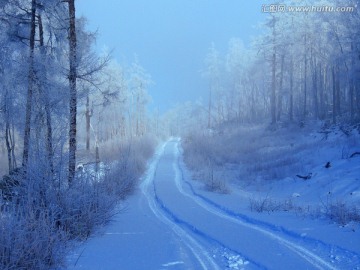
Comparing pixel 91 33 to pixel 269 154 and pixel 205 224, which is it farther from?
pixel 269 154

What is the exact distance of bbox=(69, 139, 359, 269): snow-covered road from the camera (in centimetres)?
547

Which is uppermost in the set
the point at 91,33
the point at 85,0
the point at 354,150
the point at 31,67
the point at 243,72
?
the point at 243,72

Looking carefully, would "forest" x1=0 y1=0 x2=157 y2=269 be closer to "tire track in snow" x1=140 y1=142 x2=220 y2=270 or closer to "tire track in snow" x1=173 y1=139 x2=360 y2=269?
"tire track in snow" x1=140 y1=142 x2=220 y2=270

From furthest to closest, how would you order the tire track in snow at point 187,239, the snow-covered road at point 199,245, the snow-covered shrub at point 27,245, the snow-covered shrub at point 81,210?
the snow-covered shrub at point 81,210, the tire track in snow at point 187,239, the snow-covered road at point 199,245, the snow-covered shrub at point 27,245

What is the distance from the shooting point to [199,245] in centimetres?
670

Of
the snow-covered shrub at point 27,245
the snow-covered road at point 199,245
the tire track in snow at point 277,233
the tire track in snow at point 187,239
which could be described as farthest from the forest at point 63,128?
the tire track in snow at point 277,233

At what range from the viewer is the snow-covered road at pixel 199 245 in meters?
5.47

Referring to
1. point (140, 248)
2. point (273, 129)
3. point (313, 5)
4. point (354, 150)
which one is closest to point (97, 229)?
point (140, 248)

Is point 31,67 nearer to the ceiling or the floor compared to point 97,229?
nearer to the ceiling

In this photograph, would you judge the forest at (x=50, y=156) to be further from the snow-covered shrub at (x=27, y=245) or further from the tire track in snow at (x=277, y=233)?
the tire track in snow at (x=277, y=233)

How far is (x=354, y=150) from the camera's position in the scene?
17359 mm

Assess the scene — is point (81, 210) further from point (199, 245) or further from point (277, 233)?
point (277, 233)

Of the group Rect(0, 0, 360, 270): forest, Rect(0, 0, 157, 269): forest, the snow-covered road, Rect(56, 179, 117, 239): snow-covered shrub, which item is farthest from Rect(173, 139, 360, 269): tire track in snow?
Rect(56, 179, 117, 239): snow-covered shrub

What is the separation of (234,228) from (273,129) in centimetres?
2834
